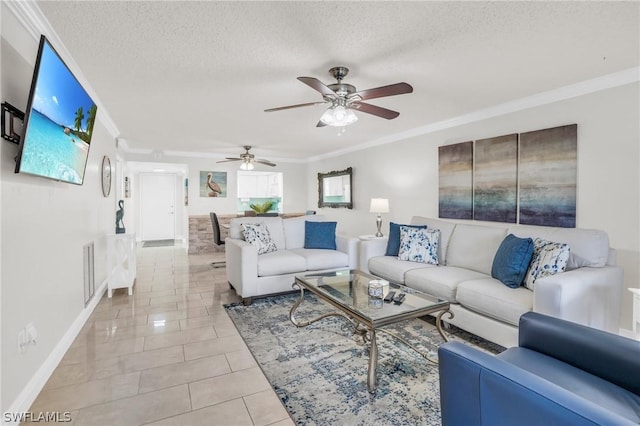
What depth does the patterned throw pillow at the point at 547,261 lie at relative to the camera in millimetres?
2453

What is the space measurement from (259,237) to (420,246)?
1.96 metres

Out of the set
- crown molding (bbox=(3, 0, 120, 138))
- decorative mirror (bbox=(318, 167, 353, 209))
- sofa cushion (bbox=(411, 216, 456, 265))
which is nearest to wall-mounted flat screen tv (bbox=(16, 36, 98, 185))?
crown molding (bbox=(3, 0, 120, 138))

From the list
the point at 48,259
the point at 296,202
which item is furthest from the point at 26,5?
the point at 296,202

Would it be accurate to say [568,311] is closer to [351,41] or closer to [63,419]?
[351,41]

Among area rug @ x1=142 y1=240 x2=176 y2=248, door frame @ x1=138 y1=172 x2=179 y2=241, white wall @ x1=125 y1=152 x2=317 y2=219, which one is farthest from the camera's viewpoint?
door frame @ x1=138 y1=172 x2=179 y2=241

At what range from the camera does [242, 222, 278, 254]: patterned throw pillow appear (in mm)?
4000

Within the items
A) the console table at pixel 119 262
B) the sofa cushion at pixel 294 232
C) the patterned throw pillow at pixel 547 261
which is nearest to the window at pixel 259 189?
the sofa cushion at pixel 294 232

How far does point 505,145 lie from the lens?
364 cm

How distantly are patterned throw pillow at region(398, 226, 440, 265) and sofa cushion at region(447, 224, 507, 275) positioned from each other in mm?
166

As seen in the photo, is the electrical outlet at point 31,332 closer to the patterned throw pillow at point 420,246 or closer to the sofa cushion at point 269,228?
the sofa cushion at point 269,228

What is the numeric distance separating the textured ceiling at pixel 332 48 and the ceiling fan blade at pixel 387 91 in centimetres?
24

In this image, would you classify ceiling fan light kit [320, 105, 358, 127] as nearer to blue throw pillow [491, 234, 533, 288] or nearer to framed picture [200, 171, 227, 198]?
blue throw pillow [491, 234, 533, 288]

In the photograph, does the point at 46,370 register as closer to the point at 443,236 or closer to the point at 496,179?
the point at 443,236

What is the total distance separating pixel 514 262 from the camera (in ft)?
8.57
